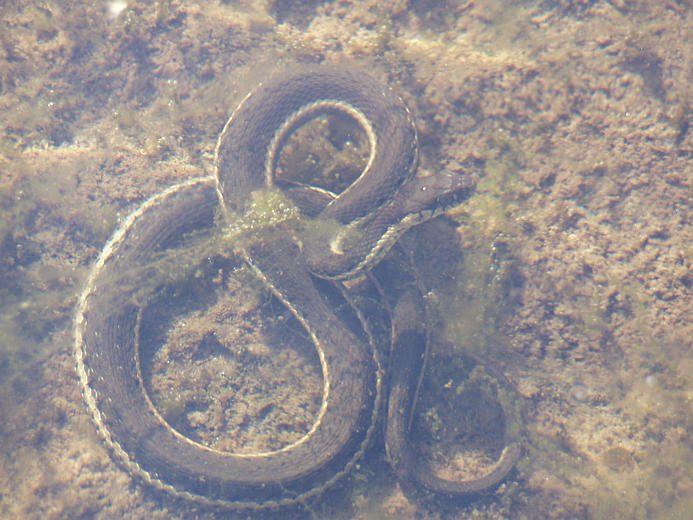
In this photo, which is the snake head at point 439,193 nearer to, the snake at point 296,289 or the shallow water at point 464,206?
the snake at point 296,289

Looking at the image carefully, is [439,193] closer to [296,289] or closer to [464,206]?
[464,206]

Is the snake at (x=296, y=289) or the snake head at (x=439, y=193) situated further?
the snake head at (x=439, y=193)

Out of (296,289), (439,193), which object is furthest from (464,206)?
(296,289)

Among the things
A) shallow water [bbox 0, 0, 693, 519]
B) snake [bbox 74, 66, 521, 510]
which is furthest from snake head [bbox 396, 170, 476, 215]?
shallow water [bbox 0, 0, 693, 519]

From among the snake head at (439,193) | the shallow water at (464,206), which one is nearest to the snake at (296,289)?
the snake head at (439,193)

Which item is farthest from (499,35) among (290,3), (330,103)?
(290,3)

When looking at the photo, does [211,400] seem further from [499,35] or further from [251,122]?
[499,35]
